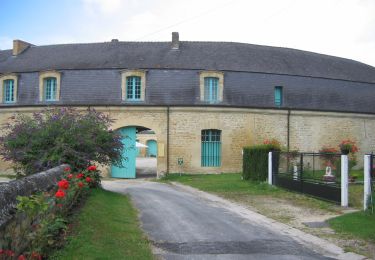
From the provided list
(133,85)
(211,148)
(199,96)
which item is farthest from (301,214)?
(133,85)

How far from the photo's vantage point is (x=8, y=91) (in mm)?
24250

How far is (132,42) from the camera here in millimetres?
26203

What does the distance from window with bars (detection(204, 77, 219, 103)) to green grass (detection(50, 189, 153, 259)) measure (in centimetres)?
1318

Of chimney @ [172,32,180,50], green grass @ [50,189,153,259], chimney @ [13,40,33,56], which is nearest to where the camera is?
green grass @ [50,189,153,259]

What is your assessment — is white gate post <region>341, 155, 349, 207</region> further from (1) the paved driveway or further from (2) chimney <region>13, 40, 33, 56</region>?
(2) chimney <region>13, 40, 33, 56</region>

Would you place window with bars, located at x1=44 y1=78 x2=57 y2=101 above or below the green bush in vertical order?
above

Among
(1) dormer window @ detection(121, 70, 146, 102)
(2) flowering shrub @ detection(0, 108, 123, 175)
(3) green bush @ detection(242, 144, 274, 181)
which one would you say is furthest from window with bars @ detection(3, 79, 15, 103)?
(3) green bush @ detection(242, 144, 274, 181)

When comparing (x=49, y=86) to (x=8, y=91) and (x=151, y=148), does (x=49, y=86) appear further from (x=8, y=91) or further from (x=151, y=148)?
(x=151, y=148)

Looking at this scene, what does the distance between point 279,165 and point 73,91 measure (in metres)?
11.9

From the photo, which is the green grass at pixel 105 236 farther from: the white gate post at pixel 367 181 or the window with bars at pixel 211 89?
the window with bars at pixel 211 89

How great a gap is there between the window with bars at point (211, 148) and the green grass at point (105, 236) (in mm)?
12675

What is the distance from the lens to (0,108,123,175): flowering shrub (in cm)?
1208

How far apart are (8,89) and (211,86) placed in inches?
442

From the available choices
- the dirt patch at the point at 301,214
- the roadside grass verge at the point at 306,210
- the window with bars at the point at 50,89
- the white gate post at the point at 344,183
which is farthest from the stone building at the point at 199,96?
the white gate post at the point at 344,183
